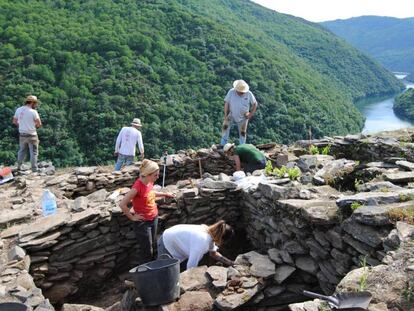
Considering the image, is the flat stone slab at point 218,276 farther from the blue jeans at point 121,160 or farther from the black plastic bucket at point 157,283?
the blue jeans at point 121,160

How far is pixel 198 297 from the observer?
4.72 meters

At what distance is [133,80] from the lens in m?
34.7

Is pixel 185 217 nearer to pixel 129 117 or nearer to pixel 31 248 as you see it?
pixel 31 248

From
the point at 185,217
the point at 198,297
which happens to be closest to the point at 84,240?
the point at 185,217

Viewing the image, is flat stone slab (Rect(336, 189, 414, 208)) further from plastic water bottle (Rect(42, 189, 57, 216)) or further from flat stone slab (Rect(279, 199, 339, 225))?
plastic water bottle (Rect(42, 189, 57, 216))

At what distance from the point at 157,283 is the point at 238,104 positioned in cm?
529

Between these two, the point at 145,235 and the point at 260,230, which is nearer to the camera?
the point at 145,235

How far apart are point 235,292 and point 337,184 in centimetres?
258

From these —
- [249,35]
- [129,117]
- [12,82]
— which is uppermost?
[249,35]

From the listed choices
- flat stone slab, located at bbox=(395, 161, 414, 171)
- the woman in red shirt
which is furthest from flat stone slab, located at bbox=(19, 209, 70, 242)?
flat stone slab, located at bbox=(395, 161, 414, 171)

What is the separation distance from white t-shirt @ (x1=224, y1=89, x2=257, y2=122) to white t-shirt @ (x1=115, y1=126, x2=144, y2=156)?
1.99m

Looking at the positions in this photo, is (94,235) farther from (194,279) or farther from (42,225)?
(194,279)

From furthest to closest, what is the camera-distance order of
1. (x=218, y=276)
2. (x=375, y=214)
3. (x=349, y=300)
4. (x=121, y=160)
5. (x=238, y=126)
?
(x=238, y=126)
(x=121, y=160)
(x=218, y=276)
(x=375, y=214)
(x=349, y=300)

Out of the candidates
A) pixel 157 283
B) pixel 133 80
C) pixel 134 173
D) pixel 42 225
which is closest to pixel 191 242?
pixel 157 283
